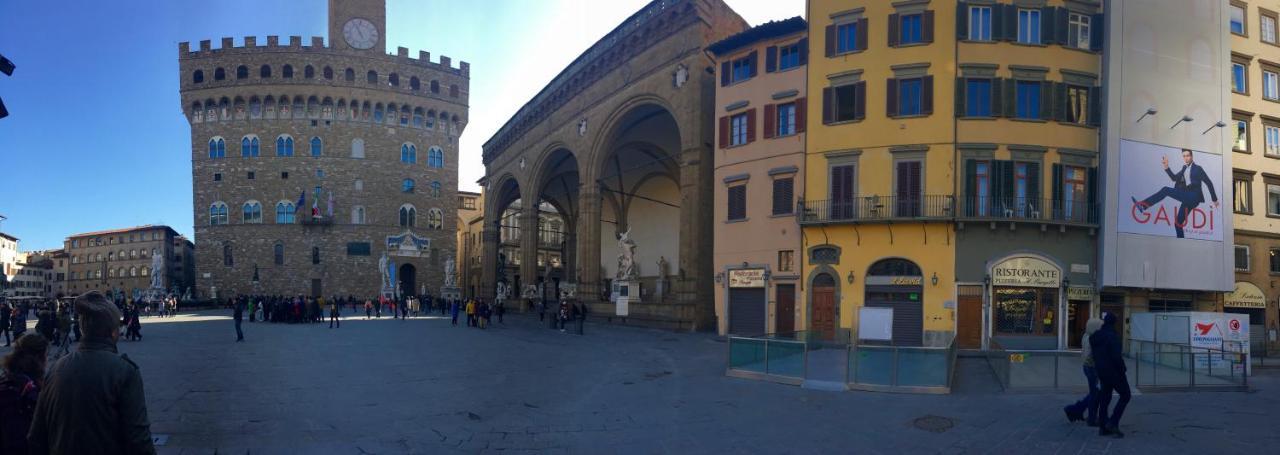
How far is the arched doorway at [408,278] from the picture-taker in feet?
205

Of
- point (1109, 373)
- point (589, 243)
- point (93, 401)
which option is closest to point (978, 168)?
point (1109, 373)

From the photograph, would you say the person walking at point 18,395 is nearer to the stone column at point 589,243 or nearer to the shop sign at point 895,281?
the shop sign at point 895,281

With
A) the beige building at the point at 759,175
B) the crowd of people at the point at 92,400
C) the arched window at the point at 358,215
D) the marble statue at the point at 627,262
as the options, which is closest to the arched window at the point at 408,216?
the arched window at the point at 358,215

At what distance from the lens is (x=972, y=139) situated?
21.3 meters

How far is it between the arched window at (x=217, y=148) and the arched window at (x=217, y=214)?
4.28 m

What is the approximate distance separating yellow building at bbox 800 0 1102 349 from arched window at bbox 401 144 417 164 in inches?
1931

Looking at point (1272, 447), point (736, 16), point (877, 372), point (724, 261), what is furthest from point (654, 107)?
point (1272, 447)

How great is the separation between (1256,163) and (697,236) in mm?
21615

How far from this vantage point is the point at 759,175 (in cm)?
2539

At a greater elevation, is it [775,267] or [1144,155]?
[1144,155]

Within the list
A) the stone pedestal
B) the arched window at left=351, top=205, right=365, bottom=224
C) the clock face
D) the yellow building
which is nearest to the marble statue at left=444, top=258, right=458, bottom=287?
the arched window at left=351, top=205, right=365, bottom=224

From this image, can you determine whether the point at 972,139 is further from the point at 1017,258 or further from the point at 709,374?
the point at 709,374

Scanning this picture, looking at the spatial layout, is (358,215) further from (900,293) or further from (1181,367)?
(1181,367)

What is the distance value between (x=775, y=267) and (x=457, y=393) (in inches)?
601
